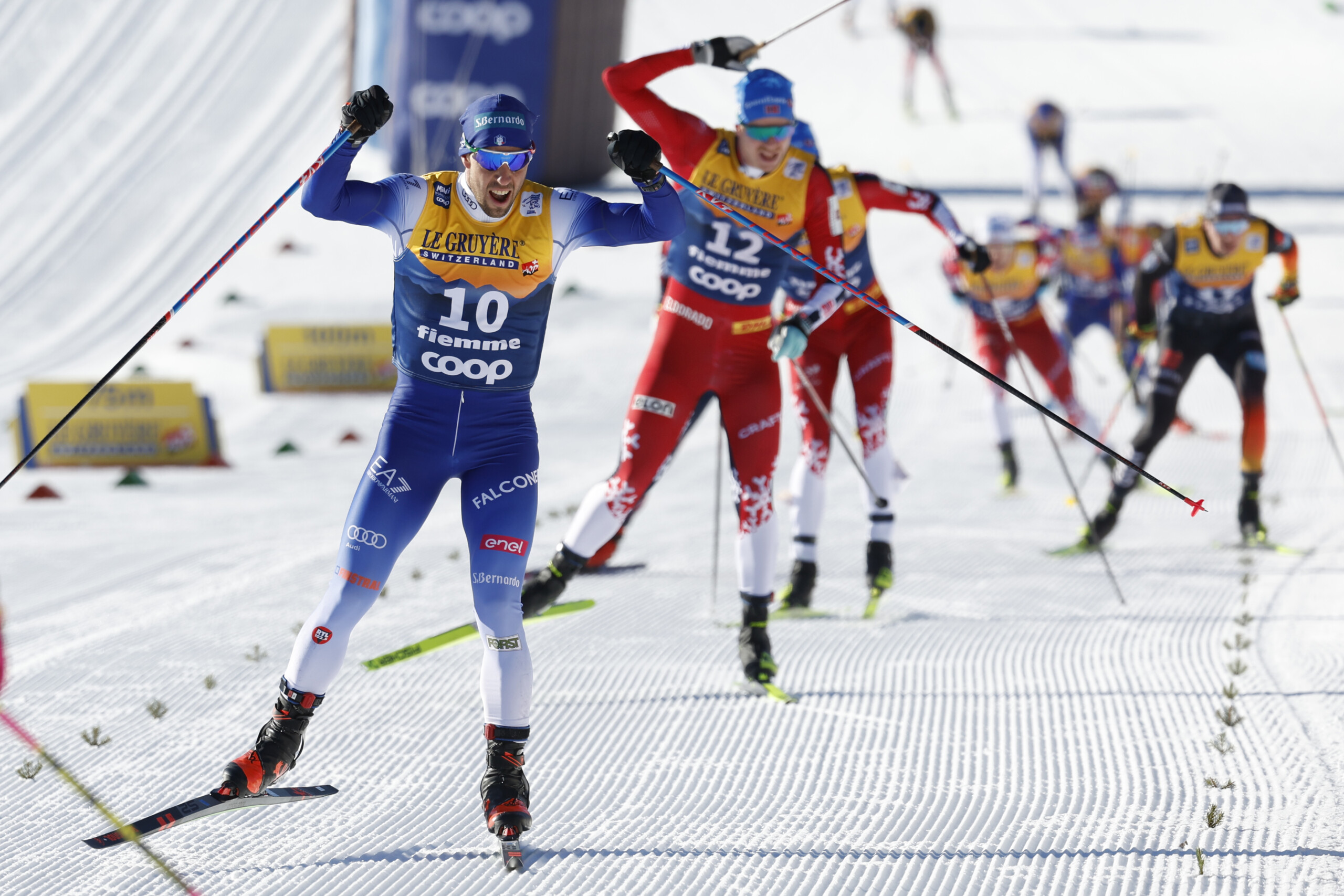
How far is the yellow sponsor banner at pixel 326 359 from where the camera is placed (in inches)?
529

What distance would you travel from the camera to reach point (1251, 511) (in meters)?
8.15

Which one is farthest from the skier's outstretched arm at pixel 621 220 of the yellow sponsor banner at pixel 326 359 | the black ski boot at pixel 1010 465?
the yellow sponsor banner at pixel 326 359

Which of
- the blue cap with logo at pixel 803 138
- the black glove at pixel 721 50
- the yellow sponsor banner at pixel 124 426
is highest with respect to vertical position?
the black glove at pixel 721 50

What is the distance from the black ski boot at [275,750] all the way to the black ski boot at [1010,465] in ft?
23.8

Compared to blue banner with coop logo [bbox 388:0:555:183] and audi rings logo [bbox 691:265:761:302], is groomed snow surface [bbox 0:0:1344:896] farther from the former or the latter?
blue banner with coop logo [bbox 388:0:555:183]

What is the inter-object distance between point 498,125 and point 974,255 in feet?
11.2

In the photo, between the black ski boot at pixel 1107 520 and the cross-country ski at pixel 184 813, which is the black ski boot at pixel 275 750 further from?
the black ski boot at pixel 1107 520

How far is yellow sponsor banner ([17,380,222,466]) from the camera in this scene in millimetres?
10562

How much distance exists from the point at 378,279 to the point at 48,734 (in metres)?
13.2

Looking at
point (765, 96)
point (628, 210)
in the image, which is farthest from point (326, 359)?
point (628, 210)

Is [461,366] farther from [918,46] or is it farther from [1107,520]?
[918,46]

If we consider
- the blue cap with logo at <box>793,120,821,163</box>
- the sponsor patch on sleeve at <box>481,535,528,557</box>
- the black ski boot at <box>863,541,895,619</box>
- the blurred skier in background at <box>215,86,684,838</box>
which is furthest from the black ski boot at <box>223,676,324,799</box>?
the blue cap with logo at <box>793,120,821,163</box>

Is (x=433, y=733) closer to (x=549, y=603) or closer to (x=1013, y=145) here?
(x=549, y=603)

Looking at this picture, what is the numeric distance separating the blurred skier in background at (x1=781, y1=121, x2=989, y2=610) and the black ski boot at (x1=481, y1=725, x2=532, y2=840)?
2946 millimetres
